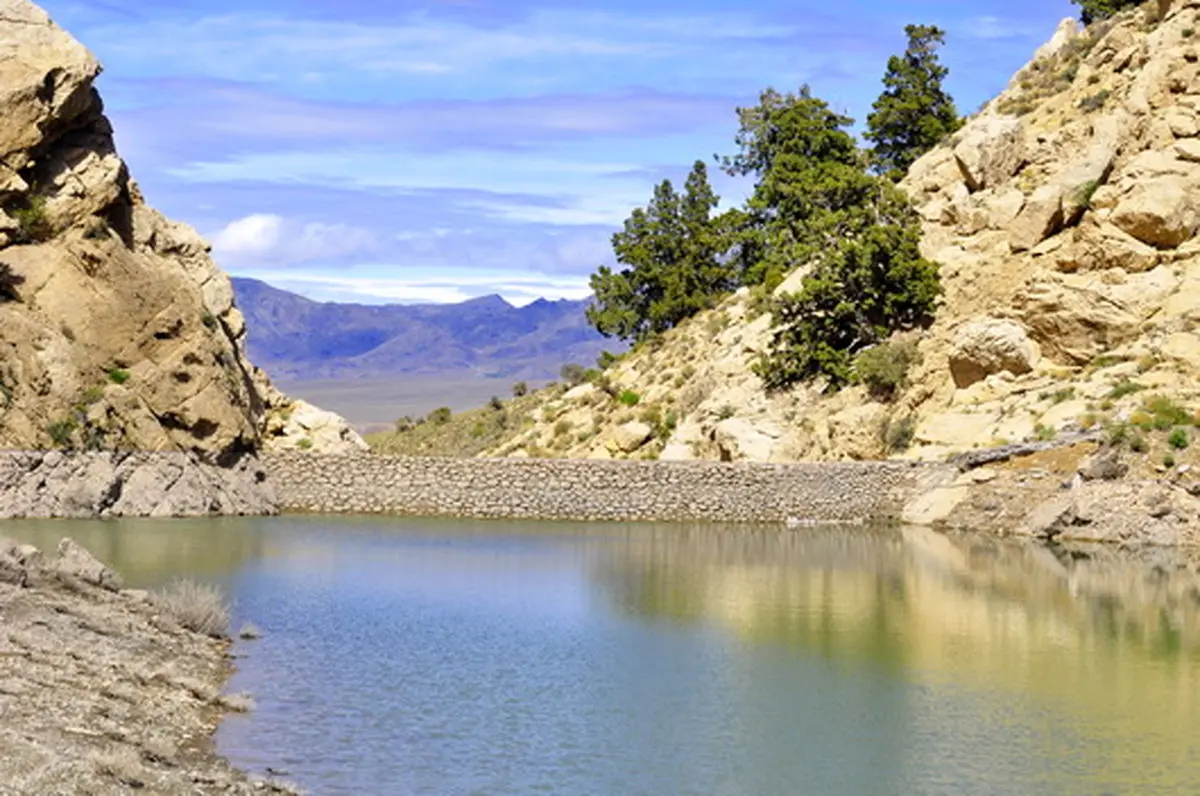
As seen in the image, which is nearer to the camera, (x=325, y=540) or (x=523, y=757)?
(x=523, y=757)

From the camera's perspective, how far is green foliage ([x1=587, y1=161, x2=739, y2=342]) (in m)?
71.2

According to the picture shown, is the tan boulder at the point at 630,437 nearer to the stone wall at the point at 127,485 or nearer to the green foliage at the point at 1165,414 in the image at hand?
the stone wall at the point at 127,485

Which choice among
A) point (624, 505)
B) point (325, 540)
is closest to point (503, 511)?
point (624, 505)

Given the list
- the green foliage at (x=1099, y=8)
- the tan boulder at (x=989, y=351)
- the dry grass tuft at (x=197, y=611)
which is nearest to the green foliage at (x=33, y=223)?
the dry grass tuft at (x=197, y=611)

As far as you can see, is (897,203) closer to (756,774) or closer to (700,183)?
(700,183)

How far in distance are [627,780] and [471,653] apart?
310 inches

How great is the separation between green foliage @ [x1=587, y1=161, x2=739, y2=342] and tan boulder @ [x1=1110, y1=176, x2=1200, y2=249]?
21155 mm

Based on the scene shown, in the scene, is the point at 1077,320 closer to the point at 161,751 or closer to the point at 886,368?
the point at 886,368

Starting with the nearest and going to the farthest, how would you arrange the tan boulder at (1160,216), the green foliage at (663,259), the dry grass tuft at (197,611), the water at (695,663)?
the water at (695,663)
the dry grass tuft at (197,611)
the tan boulder at (1160,216)
the green foliage at (663,259)

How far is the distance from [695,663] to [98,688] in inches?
359

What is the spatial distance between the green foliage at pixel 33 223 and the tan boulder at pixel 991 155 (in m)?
30.4

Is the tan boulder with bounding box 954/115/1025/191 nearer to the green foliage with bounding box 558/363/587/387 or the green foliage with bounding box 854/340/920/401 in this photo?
the green foliage with bounding box 854/340/920/401

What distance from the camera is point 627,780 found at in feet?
58.7

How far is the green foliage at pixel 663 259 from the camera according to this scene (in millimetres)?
71250
